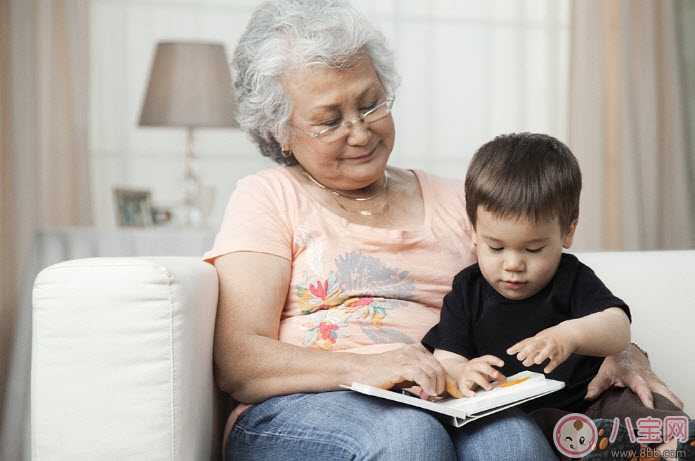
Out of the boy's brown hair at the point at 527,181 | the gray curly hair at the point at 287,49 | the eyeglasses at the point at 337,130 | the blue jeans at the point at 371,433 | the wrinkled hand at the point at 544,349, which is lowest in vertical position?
the blue jeans at the point at 371,433

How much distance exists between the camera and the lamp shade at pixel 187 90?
2.87m

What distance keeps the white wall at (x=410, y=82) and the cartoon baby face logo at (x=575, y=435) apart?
2565 millimetres

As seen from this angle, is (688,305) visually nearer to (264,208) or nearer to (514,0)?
(264,208)

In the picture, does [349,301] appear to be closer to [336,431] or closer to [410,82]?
[336,431]

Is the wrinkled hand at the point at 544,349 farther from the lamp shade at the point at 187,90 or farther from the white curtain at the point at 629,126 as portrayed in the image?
the white curtain at the point at 629,126

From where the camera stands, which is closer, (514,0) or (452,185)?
(452,185)

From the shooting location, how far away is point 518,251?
4.24 feet

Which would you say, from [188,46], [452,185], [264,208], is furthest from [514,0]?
[264,208]

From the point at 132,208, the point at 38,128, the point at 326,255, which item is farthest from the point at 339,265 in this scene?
the point at 38,128

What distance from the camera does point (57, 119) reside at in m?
3.28

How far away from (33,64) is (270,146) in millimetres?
1991

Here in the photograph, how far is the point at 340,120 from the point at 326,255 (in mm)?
270

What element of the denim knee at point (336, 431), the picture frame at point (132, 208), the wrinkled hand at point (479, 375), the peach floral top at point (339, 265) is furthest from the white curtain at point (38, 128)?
the wrinkled hand at point (479, 375)

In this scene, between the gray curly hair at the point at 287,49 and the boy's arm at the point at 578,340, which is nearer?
the boy's arm at the point at 578,340
